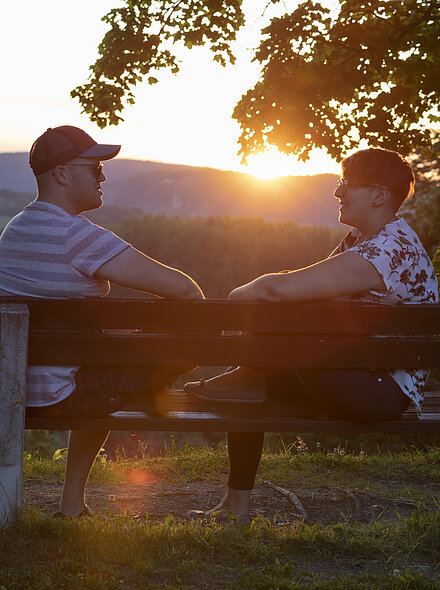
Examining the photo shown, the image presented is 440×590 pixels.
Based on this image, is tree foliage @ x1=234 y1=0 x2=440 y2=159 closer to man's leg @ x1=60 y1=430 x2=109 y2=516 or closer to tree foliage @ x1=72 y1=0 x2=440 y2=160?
tree foliage @ x1=72 y1=0 x2=440 y2=160

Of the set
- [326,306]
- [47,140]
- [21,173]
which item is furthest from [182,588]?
[21,173]

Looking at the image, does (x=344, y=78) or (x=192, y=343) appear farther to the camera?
(x=344, y=78)

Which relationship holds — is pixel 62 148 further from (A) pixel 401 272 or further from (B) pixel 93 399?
(A) pixel 401 272

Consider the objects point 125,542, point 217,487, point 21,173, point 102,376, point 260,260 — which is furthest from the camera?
point 21,173

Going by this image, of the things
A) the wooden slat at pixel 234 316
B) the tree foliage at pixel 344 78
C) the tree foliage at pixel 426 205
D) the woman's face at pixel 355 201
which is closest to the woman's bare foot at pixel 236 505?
the wooden slat at pixel 234 316

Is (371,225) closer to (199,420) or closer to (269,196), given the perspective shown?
(199,420)

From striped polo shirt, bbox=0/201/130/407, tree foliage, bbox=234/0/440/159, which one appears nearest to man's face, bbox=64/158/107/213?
striped polo shirt, bbox=0/201/130/407

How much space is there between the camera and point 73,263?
3.26m

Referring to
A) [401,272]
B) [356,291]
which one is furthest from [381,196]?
[356,291]

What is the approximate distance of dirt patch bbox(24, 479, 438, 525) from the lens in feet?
14.9

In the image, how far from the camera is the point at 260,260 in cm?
5853

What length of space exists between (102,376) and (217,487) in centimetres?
217

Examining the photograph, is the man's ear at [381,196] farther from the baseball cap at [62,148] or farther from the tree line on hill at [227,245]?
the tree line on hill at [227,245]

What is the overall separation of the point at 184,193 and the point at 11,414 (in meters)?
149
